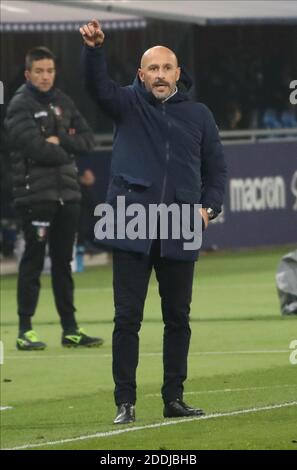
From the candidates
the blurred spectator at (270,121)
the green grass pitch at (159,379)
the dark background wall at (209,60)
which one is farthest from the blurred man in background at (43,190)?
the blurred spectator at (270,121)

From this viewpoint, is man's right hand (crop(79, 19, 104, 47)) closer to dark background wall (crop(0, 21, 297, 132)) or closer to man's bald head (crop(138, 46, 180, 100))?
man's bald head (crop(138, 46, 180, 100))

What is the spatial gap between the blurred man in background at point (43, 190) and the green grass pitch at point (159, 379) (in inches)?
14.0

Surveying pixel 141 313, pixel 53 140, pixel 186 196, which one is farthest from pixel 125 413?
pixel 53 140

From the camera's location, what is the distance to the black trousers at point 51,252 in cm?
1540

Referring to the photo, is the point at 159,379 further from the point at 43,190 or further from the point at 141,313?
Result: the point at 141,313

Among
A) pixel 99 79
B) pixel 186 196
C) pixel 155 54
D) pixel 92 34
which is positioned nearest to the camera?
pixel 92 34

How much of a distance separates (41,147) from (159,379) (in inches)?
105

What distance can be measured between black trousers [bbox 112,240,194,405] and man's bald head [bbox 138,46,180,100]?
0.85 metres

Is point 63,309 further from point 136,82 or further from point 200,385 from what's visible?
point 136,82

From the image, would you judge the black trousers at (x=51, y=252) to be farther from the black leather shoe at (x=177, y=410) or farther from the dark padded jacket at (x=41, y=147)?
the black leather shoe at (x=177, y=410)

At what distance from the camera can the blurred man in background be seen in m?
15.4

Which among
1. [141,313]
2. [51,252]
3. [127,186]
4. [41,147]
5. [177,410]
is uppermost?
[127,186]

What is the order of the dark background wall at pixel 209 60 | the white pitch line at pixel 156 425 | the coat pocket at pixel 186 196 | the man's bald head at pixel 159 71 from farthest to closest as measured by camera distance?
the dark background wall at pixel 209 60
the coat pocket at pixel 186 196
the man's bald head at pixel 159 71
the white pitch line at pixel 156 425

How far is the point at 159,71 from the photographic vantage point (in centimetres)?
1045
